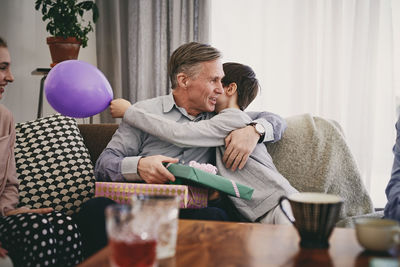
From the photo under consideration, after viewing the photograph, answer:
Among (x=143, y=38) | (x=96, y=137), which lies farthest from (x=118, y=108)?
(x=143, y=38)

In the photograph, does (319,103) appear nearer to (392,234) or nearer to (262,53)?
(262,53)

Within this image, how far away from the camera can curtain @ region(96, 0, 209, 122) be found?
3250mm

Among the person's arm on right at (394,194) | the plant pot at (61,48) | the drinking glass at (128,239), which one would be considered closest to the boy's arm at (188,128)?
the person's arm on right at (394,194)

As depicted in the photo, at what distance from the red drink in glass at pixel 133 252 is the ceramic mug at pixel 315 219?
331 millimetres

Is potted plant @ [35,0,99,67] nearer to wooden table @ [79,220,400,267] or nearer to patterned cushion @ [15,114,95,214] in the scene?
patterned cushion @ [15,114,95,214]

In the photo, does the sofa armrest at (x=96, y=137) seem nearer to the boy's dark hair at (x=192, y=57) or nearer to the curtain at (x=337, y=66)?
the boy's dark hair at (x=192, y=57)

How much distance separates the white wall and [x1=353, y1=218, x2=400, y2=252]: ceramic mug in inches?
98.5

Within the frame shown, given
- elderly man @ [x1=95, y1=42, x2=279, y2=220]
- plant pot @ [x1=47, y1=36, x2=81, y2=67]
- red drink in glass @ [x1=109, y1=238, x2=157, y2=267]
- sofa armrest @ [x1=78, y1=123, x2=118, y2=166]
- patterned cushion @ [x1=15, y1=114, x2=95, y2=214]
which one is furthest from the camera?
plant pot @ [x1=47, y1=36, x2=81, y2=67]

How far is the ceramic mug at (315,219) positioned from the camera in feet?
2.61

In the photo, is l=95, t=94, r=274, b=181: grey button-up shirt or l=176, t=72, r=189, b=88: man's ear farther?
l=176, t=72, r=189, b=88: man's ear

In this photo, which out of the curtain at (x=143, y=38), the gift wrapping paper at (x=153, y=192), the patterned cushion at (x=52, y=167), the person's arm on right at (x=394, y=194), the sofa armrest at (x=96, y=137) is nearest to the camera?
the person's arm on right at (x=394, y=194)

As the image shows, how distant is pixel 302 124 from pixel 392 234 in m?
1.20

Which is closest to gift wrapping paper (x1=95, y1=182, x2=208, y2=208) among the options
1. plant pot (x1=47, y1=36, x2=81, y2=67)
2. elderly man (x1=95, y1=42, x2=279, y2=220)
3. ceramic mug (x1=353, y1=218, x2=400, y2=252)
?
elderly man (x1=95, y1=42, x2=279, y2=220)

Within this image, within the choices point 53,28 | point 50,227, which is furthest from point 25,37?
point 50,227
